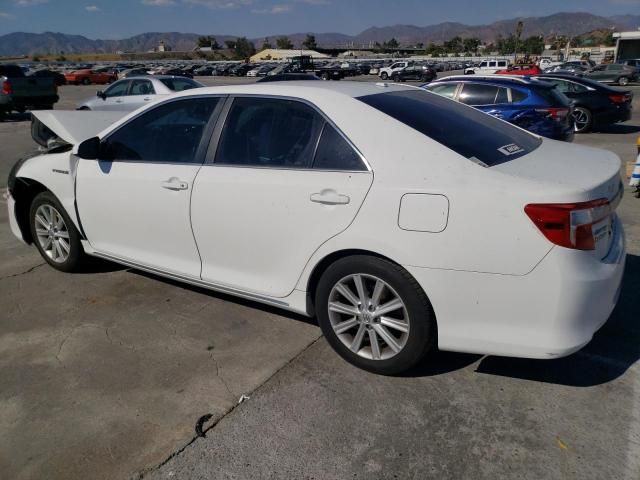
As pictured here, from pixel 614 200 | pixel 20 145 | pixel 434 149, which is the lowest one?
pixel 20 145

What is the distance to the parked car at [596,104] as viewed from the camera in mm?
13148

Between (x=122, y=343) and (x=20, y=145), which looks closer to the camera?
(x=122, y=343)

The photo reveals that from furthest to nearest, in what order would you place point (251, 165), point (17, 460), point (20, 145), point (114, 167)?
point (20, 145), point (114, 167), point (251, 165), point (17, 460)

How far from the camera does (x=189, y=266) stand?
3725 mm

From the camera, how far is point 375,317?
2.97 metres

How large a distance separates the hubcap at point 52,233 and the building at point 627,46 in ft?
223

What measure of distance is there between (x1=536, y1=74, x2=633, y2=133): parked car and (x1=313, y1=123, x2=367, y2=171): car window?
1198cm

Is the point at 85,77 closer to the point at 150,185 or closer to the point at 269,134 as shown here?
the point at 150,185

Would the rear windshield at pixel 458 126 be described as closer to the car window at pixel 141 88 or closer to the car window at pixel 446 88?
the car window at pixel 446 88

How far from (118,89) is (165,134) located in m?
11.6

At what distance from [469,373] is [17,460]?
A: 7.95ft

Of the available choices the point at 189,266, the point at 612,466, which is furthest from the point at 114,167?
the point at 612,466

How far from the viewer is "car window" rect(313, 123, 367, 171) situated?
9.62 feet

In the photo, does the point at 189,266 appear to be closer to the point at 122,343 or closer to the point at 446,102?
the point at 122,343
